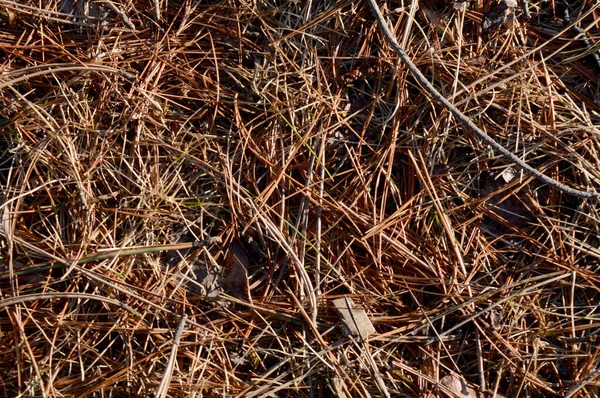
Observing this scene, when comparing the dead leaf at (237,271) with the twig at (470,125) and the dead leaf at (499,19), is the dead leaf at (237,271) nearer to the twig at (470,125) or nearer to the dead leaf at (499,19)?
the twig at (470,125)

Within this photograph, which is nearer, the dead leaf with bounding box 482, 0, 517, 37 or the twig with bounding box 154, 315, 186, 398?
the twig with bounding box 154, 315, 186, 398

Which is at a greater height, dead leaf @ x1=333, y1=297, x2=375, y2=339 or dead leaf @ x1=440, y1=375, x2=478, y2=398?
dead leaf @ x1=333, y1=297, x2=375, y2=339

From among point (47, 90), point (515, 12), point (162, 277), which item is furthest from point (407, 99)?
point (47, 90)

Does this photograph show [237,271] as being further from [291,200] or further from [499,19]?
[499,19]

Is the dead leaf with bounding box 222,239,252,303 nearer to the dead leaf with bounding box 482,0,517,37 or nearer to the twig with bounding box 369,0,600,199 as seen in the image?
the twig with bounding box 369,0,600,199

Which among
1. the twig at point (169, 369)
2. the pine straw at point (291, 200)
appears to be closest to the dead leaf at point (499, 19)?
the pine straw at point (291, 200)

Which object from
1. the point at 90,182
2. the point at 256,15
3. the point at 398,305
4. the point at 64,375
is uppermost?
the point at 256,15

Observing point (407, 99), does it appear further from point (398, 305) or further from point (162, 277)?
point (162, 277)

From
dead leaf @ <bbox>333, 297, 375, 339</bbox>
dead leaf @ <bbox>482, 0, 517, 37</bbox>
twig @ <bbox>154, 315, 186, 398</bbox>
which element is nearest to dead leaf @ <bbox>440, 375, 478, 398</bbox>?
dead leaf @ <bbox>333, 297, 375, 339</bbox>
